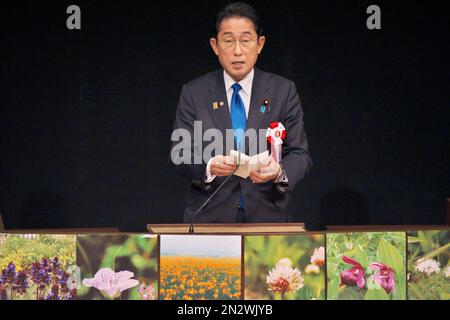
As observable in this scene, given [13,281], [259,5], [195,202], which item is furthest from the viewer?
[259,5]

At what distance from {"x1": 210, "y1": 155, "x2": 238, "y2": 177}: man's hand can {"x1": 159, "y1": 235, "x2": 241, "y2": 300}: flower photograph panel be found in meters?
0.50

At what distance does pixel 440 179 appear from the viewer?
6.35 meters

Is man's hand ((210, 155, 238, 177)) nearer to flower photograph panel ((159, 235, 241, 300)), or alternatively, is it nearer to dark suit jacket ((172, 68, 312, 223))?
dark suit jacket ((172, 68, 312, 223))

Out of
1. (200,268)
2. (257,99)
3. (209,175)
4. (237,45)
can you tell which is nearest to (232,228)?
(200,268)

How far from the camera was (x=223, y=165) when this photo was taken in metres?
4.71

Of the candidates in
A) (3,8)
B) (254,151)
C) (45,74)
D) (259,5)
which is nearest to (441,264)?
(254,151)

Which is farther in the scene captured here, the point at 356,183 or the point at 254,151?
the point at 356,183

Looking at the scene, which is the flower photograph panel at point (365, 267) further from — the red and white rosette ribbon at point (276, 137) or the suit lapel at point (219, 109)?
the suit lapel at point (219, 109)

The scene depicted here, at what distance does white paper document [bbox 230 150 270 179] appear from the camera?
4.59m

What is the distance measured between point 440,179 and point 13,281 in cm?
330

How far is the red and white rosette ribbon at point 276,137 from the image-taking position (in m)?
5.07

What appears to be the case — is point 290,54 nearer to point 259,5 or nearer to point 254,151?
point 259,5

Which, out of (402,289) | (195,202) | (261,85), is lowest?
(402,289)

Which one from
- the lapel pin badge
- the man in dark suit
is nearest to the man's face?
the man in dark suit
